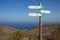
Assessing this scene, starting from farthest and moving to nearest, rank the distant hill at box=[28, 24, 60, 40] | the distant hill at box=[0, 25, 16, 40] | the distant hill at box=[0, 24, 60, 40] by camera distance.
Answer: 1. the distant hill at box=[28, 24, 60, 40]
2. the distant hill at box=[0, 24, 60, 40]
3. the distant hill at box=[0, 25, 16, 40]

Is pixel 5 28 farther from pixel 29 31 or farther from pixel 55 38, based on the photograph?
pixel 55 38

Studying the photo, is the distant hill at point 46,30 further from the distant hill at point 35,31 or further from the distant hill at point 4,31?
the distant hill at point 4,31

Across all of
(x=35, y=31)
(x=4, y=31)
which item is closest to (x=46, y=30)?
(x=35, y=31)

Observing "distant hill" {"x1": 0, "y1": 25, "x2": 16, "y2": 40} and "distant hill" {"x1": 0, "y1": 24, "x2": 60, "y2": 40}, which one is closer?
"distant hill" {"x1": 0, "y1": 25, "x2": 16, "y2": 40}

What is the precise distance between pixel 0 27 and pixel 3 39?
2.15ft

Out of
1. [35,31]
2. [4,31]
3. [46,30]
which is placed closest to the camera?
[4,31]

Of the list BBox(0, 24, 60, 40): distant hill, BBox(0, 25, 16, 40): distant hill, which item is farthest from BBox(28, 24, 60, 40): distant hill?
BBox(0, 25, 16, 40): distant hill

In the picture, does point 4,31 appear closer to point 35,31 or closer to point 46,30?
point 35,31

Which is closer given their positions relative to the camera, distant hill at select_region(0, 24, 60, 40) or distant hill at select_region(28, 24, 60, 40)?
distant hill at select_region(0, 24, 60, 40)

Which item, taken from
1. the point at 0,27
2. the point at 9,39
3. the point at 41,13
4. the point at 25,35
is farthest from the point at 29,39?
the point at 41,13

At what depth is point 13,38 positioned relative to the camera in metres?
9.47

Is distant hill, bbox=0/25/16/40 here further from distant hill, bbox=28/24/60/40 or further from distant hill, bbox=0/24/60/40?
distant hill, bbox=28/24/60/40

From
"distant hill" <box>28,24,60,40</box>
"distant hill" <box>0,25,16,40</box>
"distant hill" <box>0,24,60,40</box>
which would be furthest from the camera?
"distant hill" <box>28,24,60,40</box>

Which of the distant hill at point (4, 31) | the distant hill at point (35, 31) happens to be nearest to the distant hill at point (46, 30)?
the distant hill at point (35, 31)
